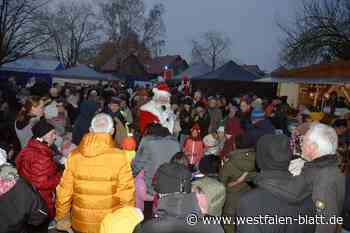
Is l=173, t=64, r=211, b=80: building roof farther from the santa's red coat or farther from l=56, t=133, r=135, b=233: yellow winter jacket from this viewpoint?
l=56, t=133, r=135, b=233: yellow winter jacket

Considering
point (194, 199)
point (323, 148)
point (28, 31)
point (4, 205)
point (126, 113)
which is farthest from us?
point (28, 31)

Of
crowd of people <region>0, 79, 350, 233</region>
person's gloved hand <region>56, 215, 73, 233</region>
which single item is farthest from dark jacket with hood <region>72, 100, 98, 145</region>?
person's gloved hand <region>56, 215, 73, 233</region>

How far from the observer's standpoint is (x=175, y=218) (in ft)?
7.80

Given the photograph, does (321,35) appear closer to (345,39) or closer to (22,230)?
(345,39)

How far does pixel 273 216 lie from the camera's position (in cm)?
258

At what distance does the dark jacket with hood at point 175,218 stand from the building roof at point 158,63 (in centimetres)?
6306

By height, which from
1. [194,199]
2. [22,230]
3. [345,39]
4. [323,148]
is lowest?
[22,230]

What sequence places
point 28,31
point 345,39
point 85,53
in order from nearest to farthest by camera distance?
1. point 345,39
2. point 28,31
3. point 85,53

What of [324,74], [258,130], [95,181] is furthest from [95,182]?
[324,74]

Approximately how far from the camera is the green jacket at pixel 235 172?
14.6ft

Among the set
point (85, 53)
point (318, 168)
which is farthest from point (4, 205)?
point (85, 53)

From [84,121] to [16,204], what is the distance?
471 cm

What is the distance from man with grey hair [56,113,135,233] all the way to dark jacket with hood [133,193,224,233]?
1.19 meters

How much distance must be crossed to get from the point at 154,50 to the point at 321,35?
4408 cm
